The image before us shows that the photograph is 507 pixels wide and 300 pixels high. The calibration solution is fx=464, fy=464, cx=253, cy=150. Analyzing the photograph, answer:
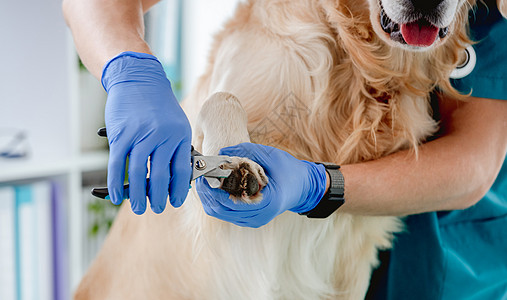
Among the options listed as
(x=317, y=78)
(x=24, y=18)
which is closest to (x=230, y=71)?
(x=317, y=78)

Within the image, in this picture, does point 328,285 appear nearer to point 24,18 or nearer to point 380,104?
point 380,104

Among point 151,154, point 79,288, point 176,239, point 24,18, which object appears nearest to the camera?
point 151,154

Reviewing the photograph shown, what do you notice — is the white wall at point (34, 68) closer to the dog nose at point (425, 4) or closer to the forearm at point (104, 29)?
the forearm at point (104, 29)

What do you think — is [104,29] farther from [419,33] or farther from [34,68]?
[34,68]

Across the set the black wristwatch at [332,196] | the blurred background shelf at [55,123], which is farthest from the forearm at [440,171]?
the blurred background shelf at [55,123]

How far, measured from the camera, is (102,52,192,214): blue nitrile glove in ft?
2.20

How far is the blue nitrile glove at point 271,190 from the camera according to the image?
2.32ft

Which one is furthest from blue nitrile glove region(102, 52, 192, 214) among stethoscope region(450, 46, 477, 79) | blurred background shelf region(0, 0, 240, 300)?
blurred background shelf region(0, 0, 240, 300)

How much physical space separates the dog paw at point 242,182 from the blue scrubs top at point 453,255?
52 centimetres

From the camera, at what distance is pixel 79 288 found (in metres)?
1.17

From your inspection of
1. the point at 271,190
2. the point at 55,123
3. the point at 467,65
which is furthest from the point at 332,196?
the point at 55,123

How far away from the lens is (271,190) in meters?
0.71

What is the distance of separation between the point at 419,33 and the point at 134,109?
49cm

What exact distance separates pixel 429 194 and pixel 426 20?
12.4 inches
